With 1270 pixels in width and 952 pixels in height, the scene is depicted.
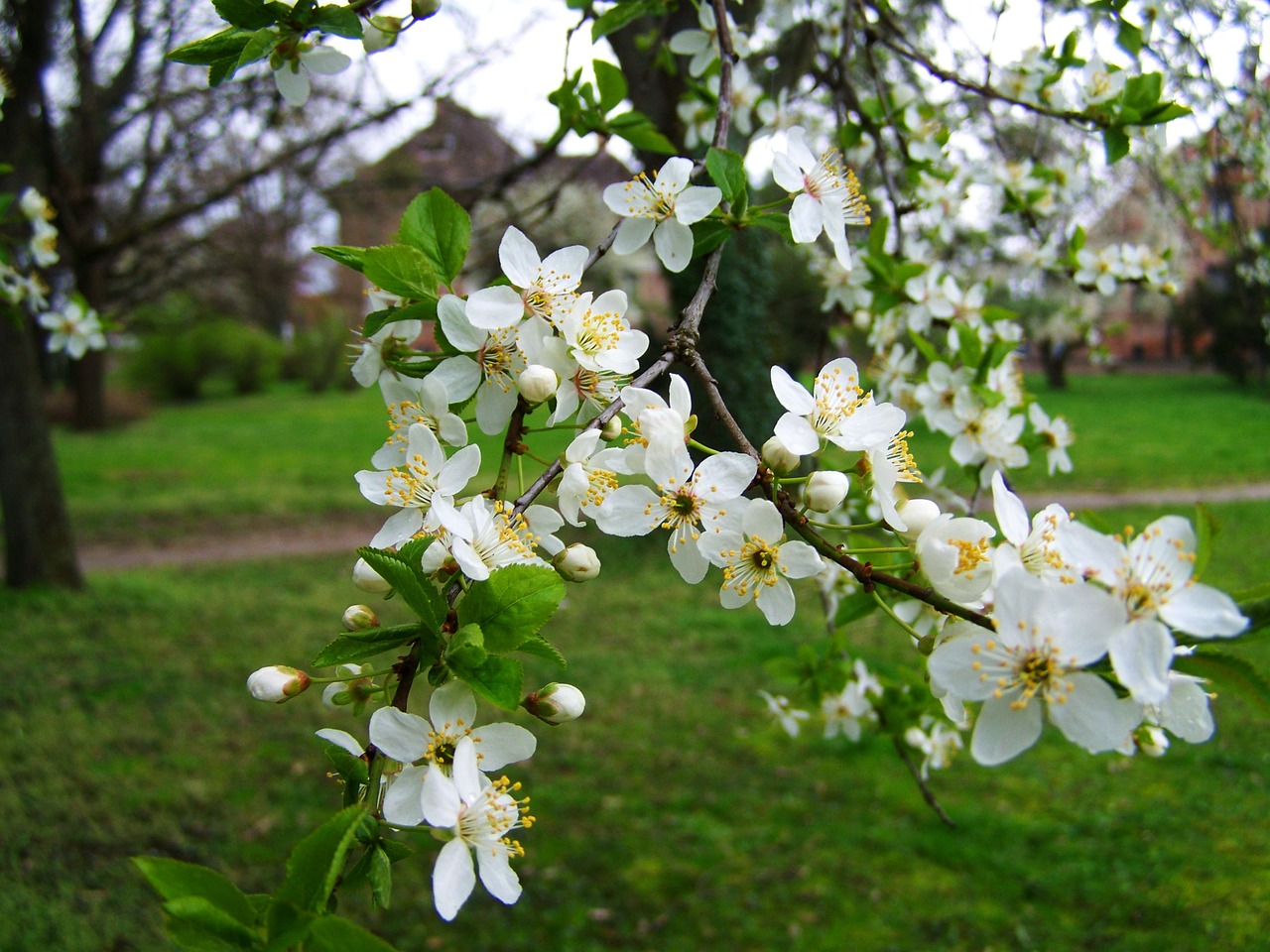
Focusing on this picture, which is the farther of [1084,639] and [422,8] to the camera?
[422,8]

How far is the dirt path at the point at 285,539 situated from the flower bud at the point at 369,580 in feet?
20.3

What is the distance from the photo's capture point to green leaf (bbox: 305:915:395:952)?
60cm

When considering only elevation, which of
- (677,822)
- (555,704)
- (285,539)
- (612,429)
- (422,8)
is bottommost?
(677,822)

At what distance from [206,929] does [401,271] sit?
0.56 metres

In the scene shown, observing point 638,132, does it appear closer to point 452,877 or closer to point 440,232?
point 440,232

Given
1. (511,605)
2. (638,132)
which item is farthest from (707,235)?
(511,605)

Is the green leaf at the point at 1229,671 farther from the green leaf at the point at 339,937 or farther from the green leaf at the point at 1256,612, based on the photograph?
the green leaf at the point at 339,937

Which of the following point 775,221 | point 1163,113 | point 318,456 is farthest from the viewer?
point 318,456

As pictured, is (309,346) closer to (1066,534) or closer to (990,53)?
(990,53)

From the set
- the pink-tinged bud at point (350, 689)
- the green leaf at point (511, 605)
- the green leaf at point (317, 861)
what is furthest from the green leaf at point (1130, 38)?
the green leaf at point (317, 861)

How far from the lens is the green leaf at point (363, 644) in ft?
2.35

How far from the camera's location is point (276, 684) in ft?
2.71

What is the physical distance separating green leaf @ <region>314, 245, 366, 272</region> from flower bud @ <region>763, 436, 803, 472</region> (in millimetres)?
420

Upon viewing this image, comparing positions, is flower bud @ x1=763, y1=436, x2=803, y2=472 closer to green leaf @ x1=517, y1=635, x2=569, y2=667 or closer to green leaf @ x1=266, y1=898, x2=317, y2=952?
green leaf @ x1=517, y1=635, x2=569, y2=667
